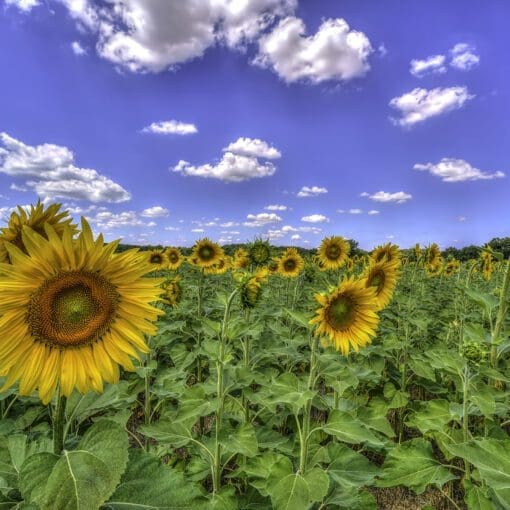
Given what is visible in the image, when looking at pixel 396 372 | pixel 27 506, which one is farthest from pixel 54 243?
pixel 396 372

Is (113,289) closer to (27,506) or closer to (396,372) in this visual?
(27,506)

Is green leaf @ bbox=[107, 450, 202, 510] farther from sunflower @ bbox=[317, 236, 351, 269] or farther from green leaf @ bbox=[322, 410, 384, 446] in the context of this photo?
sunflower @ bbox=[317, 236, 351, 269]

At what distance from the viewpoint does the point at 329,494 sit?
2.36m

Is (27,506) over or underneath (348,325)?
underneath

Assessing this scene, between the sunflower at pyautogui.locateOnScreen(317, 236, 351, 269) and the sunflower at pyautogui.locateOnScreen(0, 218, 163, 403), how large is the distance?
261 inches

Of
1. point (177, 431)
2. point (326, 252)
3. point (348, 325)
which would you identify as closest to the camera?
point (177, 431)

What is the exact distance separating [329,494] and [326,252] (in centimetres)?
591

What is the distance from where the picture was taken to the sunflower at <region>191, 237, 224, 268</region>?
777cm

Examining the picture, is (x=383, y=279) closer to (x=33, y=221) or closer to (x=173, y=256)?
(x=33, y=221)

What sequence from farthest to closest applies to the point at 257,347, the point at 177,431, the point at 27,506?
the point at 257,347 → the point at 177,431 → the point at 27,506

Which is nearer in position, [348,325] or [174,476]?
[174,476]

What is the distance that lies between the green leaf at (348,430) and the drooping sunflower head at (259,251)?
Answer: 13.6 feet

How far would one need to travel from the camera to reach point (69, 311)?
58.9 inches

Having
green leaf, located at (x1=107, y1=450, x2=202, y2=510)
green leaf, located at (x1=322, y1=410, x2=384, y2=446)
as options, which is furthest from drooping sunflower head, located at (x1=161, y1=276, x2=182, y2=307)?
green leaf, located at (x1=107, y1=450, x2=202, y2=510)
